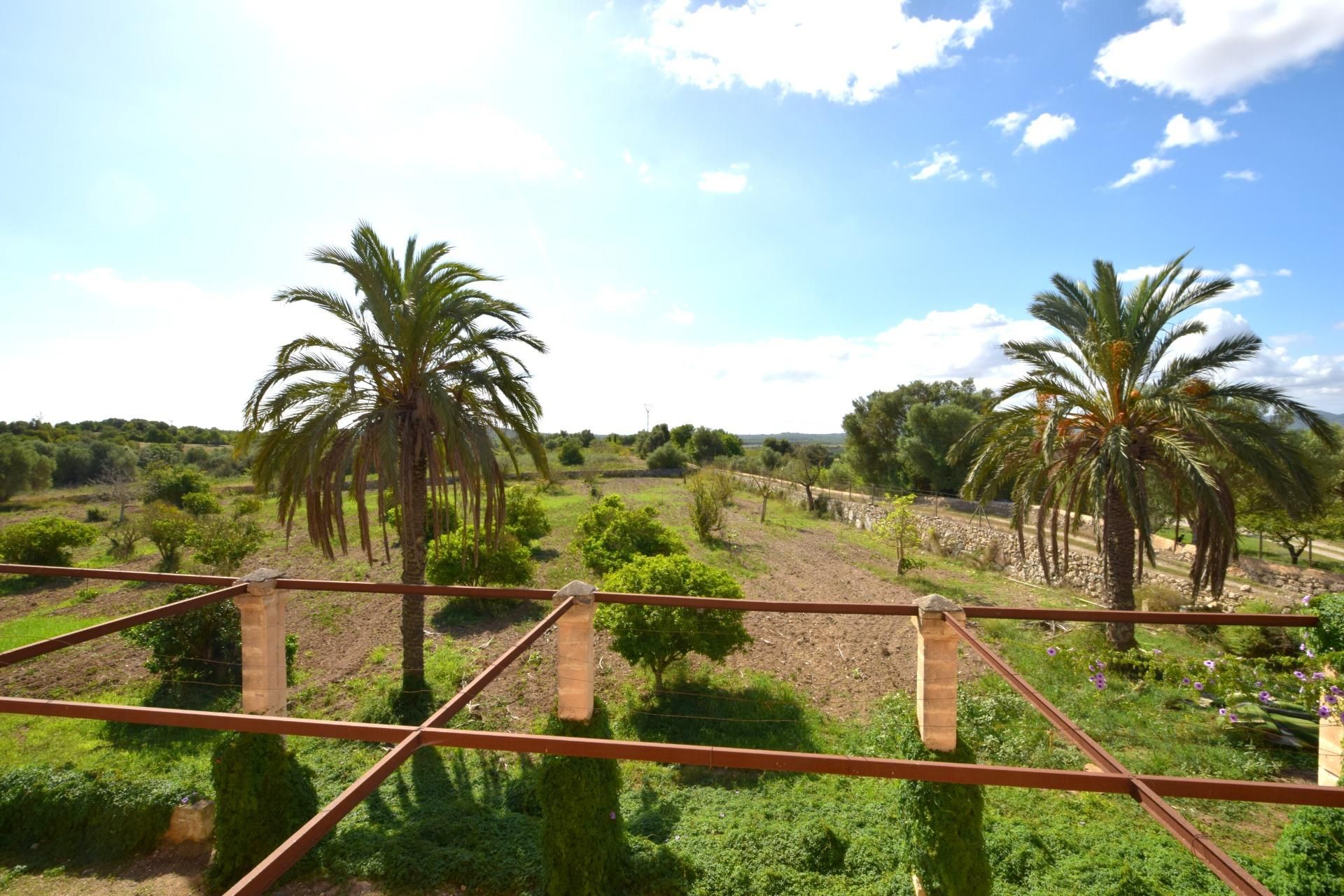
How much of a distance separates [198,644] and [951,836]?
10.0 meters

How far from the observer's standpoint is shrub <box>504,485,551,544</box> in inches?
620

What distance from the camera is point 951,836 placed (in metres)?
3.97

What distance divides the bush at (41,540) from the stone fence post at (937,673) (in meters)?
19.5

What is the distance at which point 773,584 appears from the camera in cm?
1416

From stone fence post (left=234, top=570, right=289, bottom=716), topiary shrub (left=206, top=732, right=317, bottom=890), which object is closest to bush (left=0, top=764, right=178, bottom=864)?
topiary shrub (left=206, top=732, right=317, bottom=890)

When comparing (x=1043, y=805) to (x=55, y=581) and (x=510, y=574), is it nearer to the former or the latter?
(x=510, y=574)

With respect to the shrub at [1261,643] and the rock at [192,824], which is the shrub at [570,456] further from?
the rock at [192,824]

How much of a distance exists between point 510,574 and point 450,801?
619 cm

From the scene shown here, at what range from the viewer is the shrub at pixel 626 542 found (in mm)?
13352

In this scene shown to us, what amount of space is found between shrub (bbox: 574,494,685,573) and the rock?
7924 millimetres

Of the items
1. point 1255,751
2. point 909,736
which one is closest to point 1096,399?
point 1255,751

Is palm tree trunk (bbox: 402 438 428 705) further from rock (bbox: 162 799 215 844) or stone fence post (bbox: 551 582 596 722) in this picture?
stone fence post (bbox: 551 582 596 722)

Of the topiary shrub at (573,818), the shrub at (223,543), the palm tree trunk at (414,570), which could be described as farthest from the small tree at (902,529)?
the shrub at (223,543)

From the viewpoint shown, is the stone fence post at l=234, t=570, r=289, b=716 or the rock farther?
the rock
